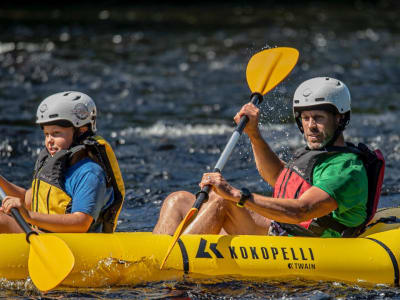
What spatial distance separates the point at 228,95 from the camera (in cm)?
1256

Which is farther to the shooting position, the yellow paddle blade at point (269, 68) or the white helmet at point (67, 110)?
the yellow paddle blade at point (269, 68)

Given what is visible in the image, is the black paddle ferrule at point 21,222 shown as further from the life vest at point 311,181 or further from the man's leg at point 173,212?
the life vest at point 311,181

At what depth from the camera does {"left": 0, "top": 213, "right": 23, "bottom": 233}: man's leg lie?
504 centimetres

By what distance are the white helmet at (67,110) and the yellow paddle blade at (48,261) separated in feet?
2.40

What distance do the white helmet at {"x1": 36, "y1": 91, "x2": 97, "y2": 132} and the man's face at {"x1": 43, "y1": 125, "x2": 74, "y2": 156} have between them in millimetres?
58

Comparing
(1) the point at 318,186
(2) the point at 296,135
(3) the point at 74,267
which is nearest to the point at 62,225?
(3) the point at 74,267

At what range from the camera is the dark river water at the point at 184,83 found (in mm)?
7703

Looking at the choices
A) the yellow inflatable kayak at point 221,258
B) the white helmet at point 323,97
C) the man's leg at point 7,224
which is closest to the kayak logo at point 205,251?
the yellow inflatable kayak at point 221,258

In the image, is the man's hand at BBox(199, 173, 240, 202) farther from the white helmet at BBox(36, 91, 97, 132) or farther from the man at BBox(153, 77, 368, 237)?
the white helmet at BBox(36, 91, 97, 132)

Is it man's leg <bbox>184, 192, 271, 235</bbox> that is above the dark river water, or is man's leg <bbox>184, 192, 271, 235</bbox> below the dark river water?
below

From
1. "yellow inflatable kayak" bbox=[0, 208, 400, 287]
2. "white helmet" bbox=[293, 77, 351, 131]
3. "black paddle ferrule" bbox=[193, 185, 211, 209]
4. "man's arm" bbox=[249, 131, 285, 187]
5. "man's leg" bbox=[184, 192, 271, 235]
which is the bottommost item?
"yellow inflatable kayak" bbox=[0, 208, 400, 287]

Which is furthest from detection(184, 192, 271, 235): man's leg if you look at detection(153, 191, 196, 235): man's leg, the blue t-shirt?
the blue t-shirt

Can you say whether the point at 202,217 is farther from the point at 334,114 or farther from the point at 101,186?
the point at 334,114

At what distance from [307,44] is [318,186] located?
456 inches
